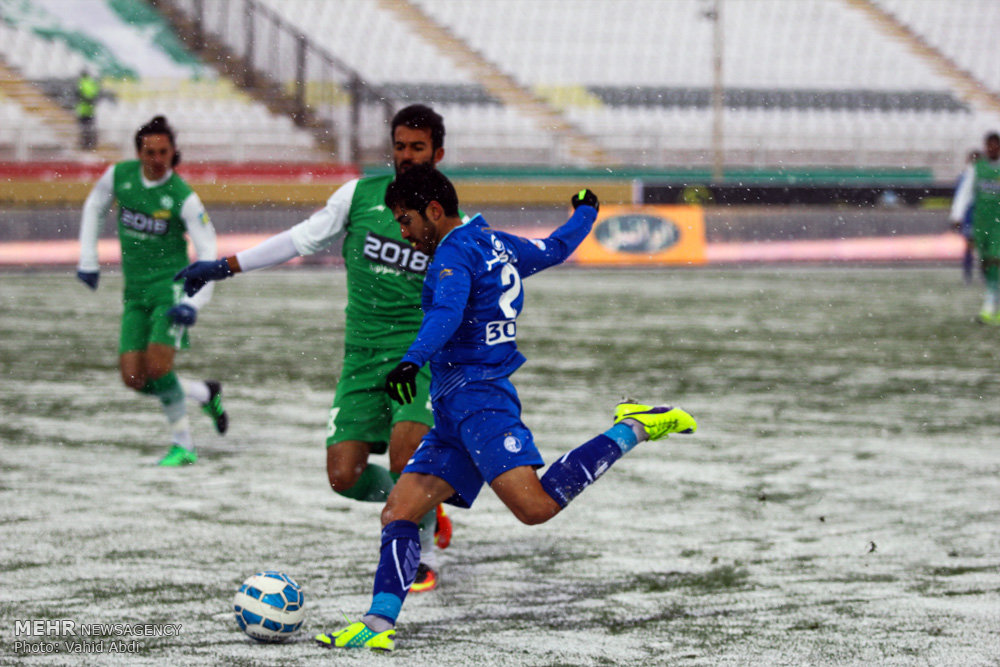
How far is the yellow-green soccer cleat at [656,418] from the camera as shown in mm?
4496

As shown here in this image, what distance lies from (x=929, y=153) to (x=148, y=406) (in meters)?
20.4

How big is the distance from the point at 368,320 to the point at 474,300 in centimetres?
97

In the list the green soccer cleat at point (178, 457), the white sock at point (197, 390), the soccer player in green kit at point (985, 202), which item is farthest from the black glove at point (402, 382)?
the soccer player in green kit at point (985, 202)

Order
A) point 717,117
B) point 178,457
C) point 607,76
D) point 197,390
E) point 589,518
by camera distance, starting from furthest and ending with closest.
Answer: point 607,76, point 717,117, point 197,390, point 178,457, point 589,518

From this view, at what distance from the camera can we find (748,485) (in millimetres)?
6508

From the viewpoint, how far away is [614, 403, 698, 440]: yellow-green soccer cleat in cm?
450

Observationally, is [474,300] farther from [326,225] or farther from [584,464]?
[326,225]

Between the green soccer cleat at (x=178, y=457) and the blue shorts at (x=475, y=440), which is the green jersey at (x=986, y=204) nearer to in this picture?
the green soccer cleat at (x=178, y=457)

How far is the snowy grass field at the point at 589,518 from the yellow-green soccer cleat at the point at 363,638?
0.05 m

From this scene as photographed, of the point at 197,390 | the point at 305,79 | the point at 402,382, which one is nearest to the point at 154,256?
the point at 197,390

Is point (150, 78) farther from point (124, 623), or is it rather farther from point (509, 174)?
point (124, 623)

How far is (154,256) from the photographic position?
7.42 meters

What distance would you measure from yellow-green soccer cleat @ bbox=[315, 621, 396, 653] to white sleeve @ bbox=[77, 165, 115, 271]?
14.1ft

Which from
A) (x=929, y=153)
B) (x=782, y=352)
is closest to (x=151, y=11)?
(x=929, y=153)
